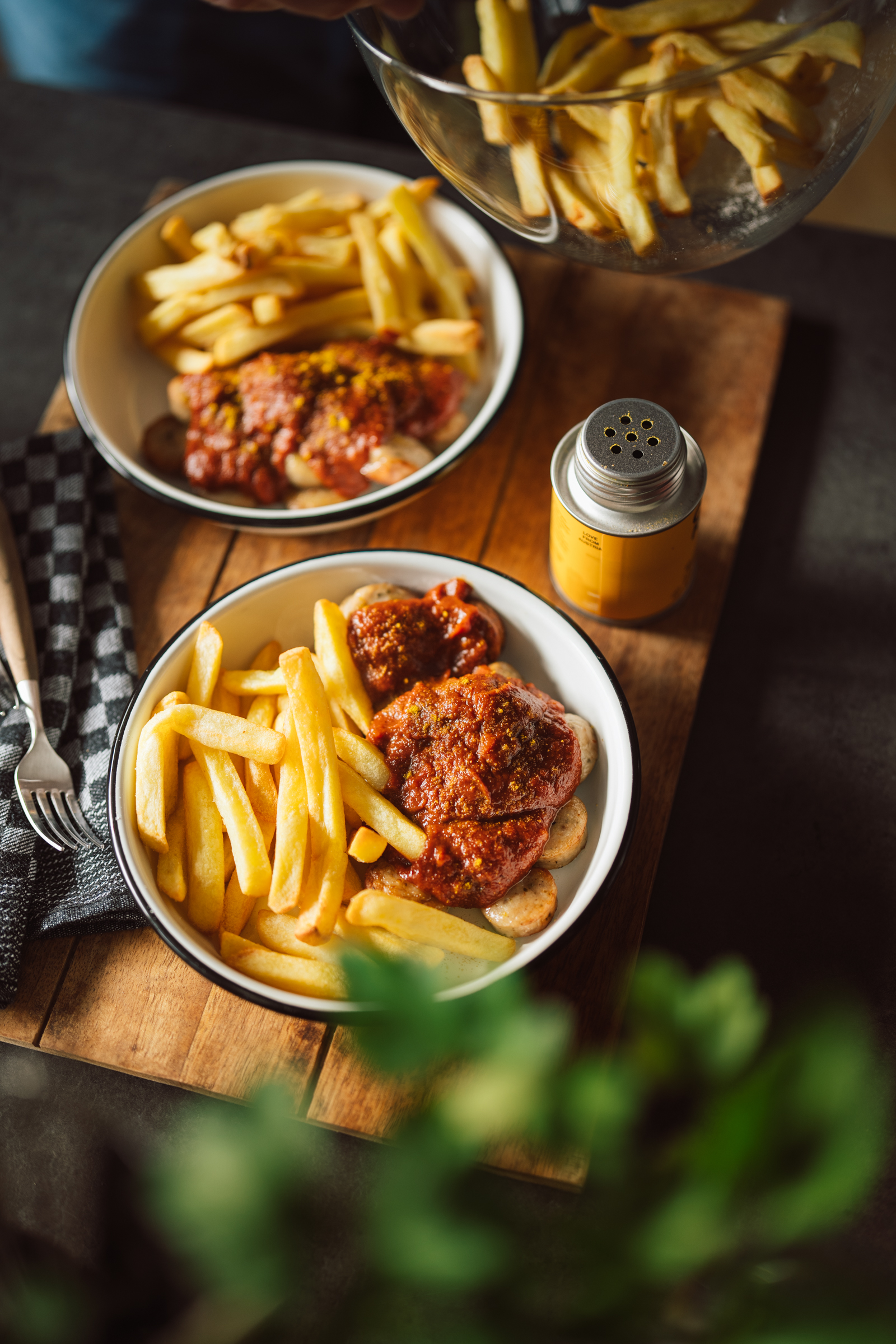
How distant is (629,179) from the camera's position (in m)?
1.70

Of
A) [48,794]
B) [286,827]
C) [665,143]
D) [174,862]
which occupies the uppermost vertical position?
[665,143]

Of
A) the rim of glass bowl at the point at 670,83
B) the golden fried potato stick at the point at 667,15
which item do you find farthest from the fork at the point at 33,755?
the golden fried potato stick at the point at 667,15

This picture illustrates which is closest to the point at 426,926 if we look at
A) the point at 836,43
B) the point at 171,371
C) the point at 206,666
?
the point at 206,666

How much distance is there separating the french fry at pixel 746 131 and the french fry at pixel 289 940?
149 cm

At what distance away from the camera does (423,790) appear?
1689 mm

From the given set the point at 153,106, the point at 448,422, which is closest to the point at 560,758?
the point at 448,422

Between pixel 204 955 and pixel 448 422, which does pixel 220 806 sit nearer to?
pixel 204 955

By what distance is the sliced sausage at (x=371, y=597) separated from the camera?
1887 mm

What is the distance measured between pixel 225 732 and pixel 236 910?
0.30m

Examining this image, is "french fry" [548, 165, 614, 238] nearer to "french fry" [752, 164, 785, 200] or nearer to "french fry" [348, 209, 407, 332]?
"french fry" [752, 164, 785, 200]

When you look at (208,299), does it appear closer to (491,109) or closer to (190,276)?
(190,276)

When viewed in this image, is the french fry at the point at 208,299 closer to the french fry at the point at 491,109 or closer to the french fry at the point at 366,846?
the french fry at the point at 491,109

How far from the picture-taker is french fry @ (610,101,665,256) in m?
1.63

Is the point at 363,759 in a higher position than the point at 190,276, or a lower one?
lower
